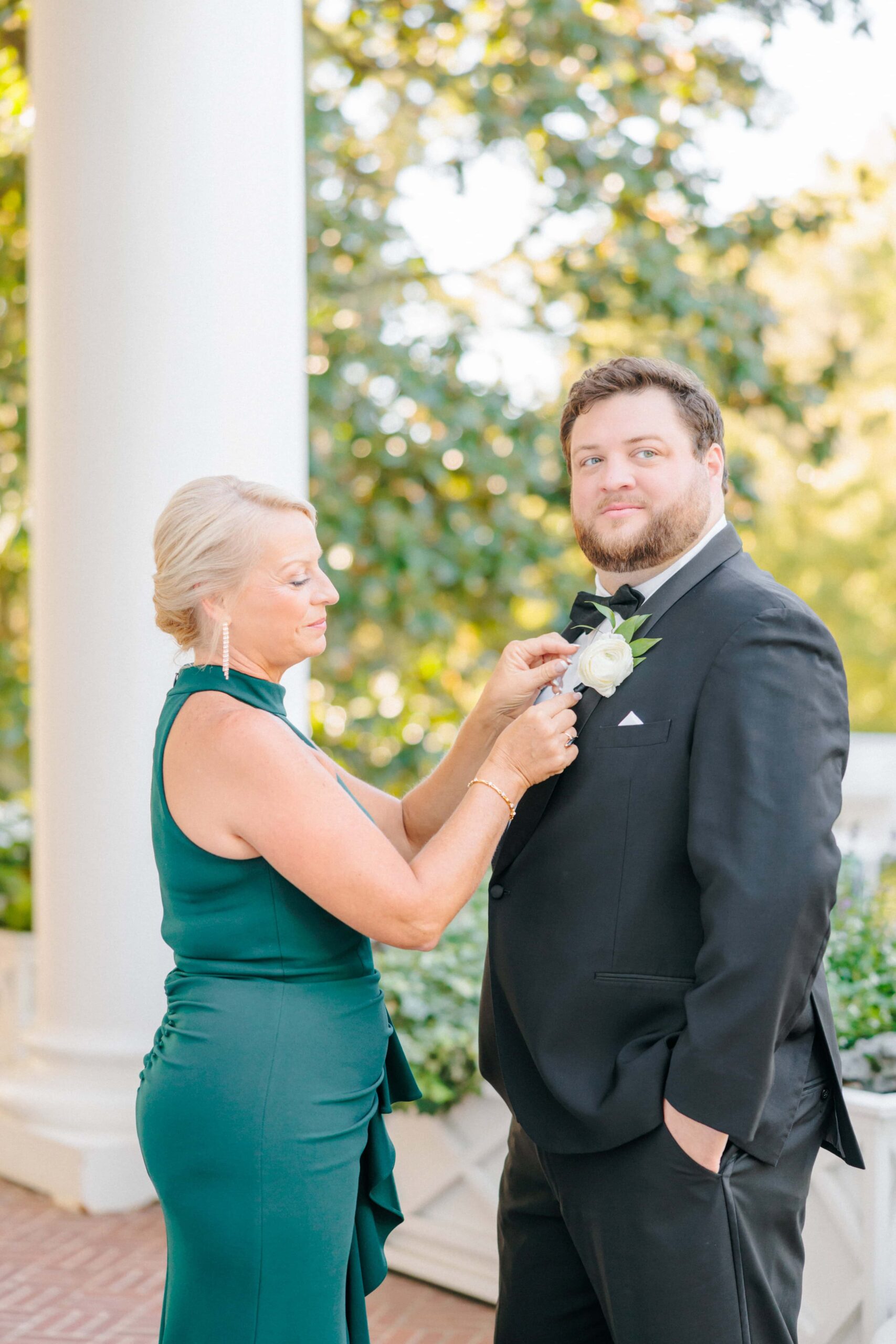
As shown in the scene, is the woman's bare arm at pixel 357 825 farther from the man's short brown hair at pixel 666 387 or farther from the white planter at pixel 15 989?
the white planter at pixel 15 989

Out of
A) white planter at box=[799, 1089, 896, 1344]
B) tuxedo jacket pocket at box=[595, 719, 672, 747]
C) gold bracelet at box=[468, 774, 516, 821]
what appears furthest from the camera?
white planter at box=[799, 1089, 896, 1344]

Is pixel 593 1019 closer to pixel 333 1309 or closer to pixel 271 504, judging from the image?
pixel 333 1309

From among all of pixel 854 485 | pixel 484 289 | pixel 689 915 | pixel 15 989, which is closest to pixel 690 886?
pixel 689 915

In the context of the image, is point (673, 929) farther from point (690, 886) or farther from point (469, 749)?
point (469, 749)

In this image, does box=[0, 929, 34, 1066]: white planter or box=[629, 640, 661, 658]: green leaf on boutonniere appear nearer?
box=[629, 640, 661, 658]: green leaf on boutonniere

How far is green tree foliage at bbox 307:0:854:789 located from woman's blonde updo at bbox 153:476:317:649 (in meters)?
4.12

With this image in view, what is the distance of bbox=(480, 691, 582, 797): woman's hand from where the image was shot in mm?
2244

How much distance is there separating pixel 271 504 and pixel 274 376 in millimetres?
2484

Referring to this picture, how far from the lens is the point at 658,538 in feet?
7.54

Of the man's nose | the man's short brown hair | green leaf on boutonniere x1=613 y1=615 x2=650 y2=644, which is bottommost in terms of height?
green leaf on boutonniere x1=613 y1=615 x2=650 y2=644

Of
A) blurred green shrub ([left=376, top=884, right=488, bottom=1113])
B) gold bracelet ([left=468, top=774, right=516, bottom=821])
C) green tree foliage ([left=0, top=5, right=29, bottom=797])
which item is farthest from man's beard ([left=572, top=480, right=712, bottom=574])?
green tree foliage ([left=0, top=5, right=29, bottom=797])

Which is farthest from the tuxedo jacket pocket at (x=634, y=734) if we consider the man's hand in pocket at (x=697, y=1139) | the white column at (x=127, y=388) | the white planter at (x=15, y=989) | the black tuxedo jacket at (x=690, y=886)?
the white planter at (x=15, y=989)

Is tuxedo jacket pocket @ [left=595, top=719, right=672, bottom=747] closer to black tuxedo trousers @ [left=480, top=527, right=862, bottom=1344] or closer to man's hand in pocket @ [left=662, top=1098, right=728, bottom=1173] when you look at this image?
black tuxedo trousers @ [left=480, top=527, right=862, bottom=1344]

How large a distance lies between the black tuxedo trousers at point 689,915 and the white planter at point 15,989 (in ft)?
13.1
